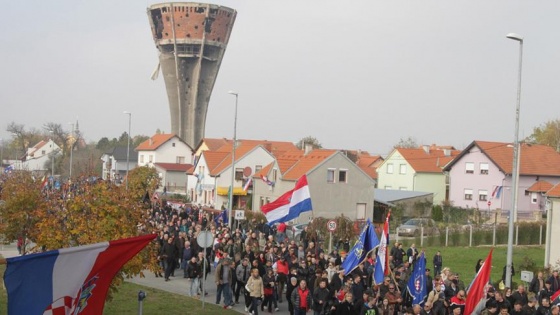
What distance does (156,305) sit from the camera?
22.4 meters

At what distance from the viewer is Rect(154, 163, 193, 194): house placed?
319 feet

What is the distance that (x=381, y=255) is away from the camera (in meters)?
20.9

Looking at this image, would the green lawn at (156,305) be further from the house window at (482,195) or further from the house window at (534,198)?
the house window at (482,195)

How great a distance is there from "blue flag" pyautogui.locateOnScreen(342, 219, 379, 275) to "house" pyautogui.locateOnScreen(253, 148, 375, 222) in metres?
33.4

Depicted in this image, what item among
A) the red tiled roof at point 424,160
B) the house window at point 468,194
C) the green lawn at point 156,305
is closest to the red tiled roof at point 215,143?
the red tiled roof at point 424,160

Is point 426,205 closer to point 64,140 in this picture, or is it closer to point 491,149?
point 491,149

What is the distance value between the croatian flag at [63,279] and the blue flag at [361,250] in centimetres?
1299

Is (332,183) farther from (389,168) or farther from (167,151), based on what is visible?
(167,151)

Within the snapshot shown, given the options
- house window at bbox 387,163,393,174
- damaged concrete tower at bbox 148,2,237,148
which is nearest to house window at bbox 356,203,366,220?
house window at bbox 387,163,393,174

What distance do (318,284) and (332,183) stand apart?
38305 mm

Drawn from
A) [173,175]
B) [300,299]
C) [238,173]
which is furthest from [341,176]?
[173,175]

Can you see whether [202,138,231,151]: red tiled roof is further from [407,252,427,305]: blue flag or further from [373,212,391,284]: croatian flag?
[407,252,427,305]: blue flag

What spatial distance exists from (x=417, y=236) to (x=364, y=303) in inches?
1025

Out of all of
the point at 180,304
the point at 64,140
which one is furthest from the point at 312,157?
the point at 64,140
